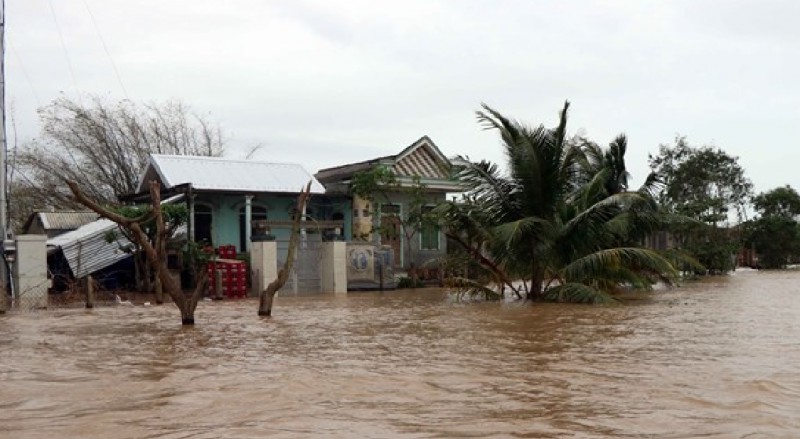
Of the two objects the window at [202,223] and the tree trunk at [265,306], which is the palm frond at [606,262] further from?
the window at [202,223]

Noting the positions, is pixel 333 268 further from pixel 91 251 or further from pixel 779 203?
pixel 779 203

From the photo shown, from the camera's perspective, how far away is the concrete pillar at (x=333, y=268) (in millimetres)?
23203

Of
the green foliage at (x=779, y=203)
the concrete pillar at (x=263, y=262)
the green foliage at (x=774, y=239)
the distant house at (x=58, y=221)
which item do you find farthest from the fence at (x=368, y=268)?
the green foliage at (x=779, y=203)

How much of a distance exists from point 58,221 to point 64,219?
0.21 metres

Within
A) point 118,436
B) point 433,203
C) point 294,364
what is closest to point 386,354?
point 294,364

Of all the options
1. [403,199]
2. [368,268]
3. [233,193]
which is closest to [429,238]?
[403,199]

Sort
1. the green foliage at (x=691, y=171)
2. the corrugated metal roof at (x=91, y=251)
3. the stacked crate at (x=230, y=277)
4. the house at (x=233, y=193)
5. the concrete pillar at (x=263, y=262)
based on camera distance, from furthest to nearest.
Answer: the green foliage at (x=691, y=171) < the house at (x=233, y=193) < the concrete pillar at (x=263, y=262) < the corrugated metal roof at (x=91, y=251) < the stacked crate at (x=230, y=277)

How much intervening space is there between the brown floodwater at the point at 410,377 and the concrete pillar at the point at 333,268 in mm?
8997

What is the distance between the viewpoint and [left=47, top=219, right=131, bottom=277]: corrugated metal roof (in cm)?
2158

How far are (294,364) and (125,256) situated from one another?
50.0 feet

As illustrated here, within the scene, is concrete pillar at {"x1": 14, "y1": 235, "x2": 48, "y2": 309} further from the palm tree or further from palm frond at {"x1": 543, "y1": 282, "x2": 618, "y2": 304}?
palm frond at {"x1": 543, "y1": 282, "x2": 618, "y2": 304}

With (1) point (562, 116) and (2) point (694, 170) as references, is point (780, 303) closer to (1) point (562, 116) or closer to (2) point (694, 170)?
(1) point (562, 116)

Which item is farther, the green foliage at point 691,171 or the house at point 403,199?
the green foliage at point 691,171

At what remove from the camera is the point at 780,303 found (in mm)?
Result: 16328
